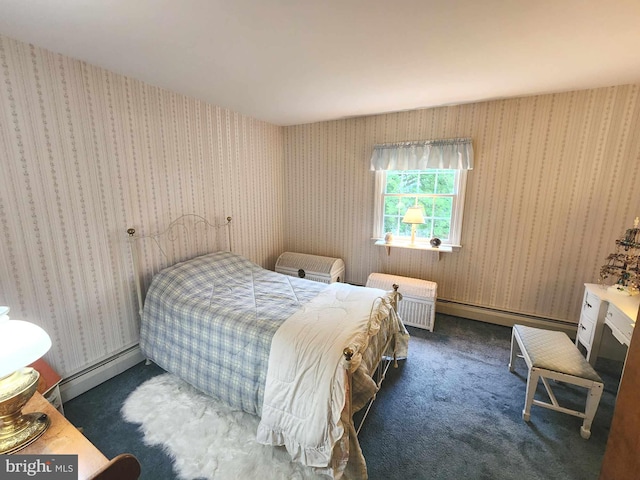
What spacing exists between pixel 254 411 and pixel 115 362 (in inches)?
53.8

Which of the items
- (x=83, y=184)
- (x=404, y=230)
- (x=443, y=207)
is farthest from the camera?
(x=404, y=230)

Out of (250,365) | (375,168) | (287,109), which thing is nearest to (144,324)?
(250,365)

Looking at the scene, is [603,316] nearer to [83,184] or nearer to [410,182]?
[410,182]

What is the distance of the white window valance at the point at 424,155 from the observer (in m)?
2.84

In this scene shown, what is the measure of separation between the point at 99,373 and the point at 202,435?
1092 millimetres

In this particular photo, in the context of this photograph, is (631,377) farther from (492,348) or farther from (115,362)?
(115,362)

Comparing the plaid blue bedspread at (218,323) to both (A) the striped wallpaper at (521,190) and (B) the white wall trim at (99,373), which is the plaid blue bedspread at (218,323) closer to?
(B) the white wall trim at (99,373)

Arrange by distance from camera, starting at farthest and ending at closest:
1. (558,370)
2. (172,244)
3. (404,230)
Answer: (404,230) → (172,244) → (558,370)

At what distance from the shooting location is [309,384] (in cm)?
143

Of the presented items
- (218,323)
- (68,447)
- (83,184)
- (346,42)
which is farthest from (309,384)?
(83,184)

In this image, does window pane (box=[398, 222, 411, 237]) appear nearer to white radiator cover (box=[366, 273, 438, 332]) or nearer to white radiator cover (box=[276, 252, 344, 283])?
white radiator cover (box=[366, 273, 438, 332])

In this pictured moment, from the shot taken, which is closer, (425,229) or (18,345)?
(18,345)

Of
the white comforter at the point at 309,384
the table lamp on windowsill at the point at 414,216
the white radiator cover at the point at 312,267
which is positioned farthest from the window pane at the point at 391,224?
the white comforter at the point at 309,384

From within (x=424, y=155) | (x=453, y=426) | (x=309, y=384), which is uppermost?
(x=424, y=155)
